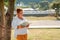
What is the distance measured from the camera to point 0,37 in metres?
6.97

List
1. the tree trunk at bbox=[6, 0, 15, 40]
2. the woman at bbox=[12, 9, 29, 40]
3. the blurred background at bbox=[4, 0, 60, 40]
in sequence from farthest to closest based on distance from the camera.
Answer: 1. the blurred background at bbox=[4, 0, 60, 40]
2. the tree trunk at bbox=[6, 0, 15, 40]
3. the woman at bbox=[12, 9, 29, 40]

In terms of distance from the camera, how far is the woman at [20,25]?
6500 millimetres

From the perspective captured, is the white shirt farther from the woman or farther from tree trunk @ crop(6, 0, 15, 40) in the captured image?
tree trunk @ crop(6, 0, 15, 40)

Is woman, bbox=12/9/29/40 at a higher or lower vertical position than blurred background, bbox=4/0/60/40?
higher

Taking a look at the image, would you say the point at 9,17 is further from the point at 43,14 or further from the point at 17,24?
the point at 43,14

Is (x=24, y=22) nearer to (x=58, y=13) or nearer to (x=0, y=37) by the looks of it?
(x=0, y=37)

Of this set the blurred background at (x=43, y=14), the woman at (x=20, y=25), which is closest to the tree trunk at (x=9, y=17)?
the woman at (x=20, y=25)

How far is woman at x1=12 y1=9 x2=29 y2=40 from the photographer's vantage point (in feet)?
21.3

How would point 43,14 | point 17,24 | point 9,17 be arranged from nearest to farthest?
point 17,24
point 9,17
point 43,14

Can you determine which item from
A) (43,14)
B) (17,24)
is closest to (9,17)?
(17,24)

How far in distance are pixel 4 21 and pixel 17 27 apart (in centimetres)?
64

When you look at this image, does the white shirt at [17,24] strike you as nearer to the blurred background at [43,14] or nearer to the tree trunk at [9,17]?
the tree trunk at [9,17]

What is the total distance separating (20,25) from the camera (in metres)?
6.54

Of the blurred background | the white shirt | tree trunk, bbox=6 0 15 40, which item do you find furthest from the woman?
the blurred background
